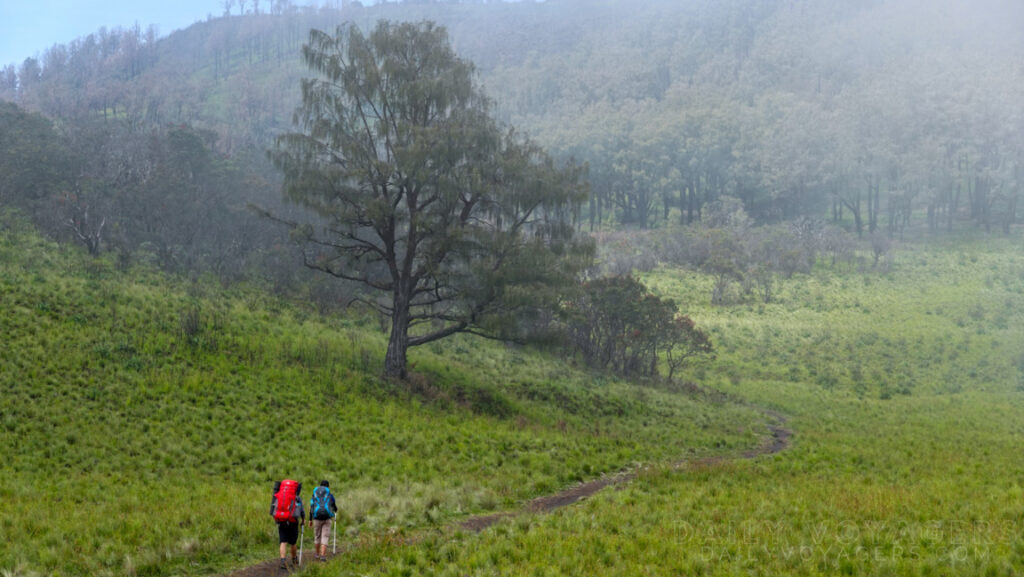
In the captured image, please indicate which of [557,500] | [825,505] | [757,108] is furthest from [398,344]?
[757,108]

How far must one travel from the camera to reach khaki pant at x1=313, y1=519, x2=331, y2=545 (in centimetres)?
844

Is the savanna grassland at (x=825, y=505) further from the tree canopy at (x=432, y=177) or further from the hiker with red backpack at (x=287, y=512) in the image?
the tree canopy at (x=432, y=177)

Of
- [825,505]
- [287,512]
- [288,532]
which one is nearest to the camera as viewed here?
[287,512]

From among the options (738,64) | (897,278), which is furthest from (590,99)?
(897,278)

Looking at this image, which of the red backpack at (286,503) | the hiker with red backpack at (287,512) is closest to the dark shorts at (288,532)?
the hiker with red backpack at (287,512)

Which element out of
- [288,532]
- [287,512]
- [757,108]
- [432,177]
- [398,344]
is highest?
[757,108]

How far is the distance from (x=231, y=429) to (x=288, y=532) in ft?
24.0

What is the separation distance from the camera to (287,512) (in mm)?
7965

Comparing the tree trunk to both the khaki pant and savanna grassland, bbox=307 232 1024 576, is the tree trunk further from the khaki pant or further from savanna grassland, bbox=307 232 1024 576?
the khaki pant

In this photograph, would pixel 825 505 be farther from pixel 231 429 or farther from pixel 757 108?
pixel 757 108

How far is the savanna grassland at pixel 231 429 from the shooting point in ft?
29.8

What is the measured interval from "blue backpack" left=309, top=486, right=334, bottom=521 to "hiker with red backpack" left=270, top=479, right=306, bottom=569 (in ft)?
0.79

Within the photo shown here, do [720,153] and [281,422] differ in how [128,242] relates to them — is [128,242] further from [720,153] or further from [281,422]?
[720,153]

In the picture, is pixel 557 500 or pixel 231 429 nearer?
pixel 557 500
